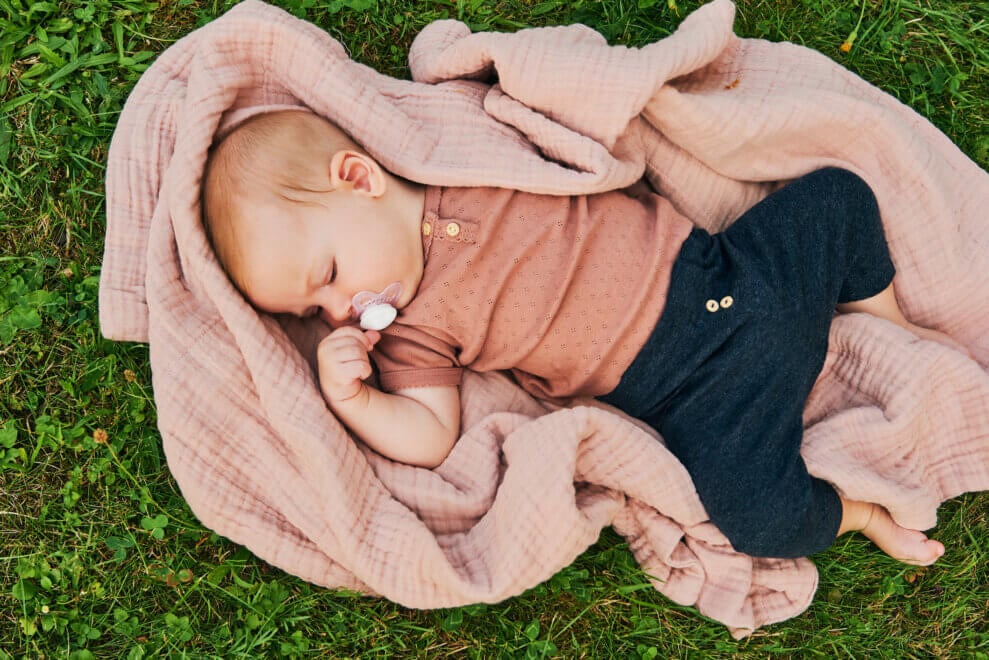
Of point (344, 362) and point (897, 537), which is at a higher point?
point (344, 362)

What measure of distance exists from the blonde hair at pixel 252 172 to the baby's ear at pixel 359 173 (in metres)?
0.04

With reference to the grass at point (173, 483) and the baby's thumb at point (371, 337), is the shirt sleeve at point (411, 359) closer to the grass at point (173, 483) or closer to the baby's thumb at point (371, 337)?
the baby's thumb at point (371, 337)

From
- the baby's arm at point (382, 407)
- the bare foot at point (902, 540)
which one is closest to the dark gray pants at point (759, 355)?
the bare foot at point (902, 540)

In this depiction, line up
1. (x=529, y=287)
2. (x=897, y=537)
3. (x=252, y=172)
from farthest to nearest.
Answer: (x=897, y=537) → (x=529, y=287) → (x=252, y=172)

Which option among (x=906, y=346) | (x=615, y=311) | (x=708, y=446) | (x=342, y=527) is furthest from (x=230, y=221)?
(x=906, y=346)

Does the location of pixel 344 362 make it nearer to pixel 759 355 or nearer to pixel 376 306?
pixel 376 306

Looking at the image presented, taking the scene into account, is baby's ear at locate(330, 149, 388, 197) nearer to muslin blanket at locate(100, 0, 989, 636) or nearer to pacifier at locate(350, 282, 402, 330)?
muslin blanket at locate(100, 0, 989, 636)

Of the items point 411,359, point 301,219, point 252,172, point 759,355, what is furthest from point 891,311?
point 252,172

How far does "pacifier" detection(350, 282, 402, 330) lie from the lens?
2.47 meters

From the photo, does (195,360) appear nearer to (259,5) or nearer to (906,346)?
(259,5)

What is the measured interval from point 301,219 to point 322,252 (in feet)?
0.36

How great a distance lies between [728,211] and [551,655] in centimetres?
164

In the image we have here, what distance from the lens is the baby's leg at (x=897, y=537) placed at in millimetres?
2770

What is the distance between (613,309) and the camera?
262 centimetres
